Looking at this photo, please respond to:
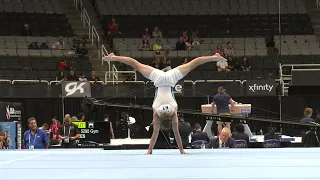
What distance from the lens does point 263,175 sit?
450cm

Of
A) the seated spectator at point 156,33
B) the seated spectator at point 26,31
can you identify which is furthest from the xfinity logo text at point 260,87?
the seated spectator at point 26,31

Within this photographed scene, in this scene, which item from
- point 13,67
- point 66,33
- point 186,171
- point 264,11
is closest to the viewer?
point 186,171

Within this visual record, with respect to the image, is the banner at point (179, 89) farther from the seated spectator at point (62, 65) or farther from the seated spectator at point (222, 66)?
the seated spectator at point (62, 65)

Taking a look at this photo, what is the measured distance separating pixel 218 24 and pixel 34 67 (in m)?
8.61

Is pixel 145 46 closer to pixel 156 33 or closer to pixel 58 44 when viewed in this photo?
pixel 156 33

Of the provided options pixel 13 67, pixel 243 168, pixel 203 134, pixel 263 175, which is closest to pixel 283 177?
pixel 263 175

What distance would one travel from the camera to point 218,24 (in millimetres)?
24297

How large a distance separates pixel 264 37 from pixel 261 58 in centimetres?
318

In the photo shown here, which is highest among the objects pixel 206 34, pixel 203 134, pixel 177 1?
pixel 177 1

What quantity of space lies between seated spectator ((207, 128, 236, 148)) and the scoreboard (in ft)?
9.36

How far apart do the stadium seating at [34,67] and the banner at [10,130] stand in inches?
245

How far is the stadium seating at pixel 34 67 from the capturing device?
1900 cm

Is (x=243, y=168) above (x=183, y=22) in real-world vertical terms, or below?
below

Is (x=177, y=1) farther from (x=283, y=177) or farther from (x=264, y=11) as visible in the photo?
(x=283, y=177)
